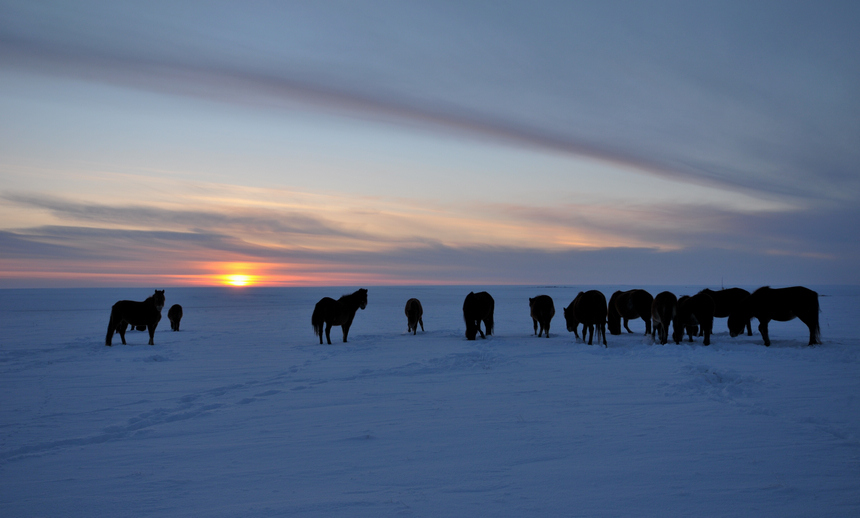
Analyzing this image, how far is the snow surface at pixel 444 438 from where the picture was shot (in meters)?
4.20

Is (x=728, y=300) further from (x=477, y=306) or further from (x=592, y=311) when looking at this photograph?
(x=477, y=306)

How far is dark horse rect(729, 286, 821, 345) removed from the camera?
41.5 ft

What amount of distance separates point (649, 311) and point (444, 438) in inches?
472

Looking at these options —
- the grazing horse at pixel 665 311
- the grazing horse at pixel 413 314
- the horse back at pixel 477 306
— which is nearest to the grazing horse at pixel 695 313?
the grazing horse at pixel 665 311

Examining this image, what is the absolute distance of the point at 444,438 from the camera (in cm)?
584

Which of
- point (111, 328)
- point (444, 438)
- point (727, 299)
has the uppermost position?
point (727, 299)

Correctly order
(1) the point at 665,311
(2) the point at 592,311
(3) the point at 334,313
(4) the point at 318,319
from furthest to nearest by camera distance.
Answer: (3) the point at 334,313, (4) the point at 318,319, (2) the point at 592,311, (1) the point at 665,311

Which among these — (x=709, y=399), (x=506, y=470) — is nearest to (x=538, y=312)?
(x=709, y=399)

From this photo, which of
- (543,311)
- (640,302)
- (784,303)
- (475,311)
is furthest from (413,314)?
(784,303)

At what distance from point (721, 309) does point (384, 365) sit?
36.5 ft

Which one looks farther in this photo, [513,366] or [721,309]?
[721,309]

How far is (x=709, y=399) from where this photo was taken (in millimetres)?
7289

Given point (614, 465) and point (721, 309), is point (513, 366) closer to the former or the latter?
point (614, 465)

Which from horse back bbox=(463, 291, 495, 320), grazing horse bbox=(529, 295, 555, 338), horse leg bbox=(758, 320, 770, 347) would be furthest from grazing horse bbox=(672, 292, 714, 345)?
horse back bbox=(463, 291, 495, 320)
